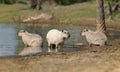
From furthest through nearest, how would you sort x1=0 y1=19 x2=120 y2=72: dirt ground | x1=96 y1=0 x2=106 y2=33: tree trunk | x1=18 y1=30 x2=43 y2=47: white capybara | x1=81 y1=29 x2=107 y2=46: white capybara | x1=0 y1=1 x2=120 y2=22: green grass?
x1=0 y1=1 x2=120 y2=22: green grass
x1=96 y1=0 x2=106 y2=33: tree trunk
x1=81 y1=29 x2=107 y2=46: white capybara
x1=18 y1=30 x2=43 y2=47: white capybara
x1=0 y1=19 x2=120 y2=72: dirt ground

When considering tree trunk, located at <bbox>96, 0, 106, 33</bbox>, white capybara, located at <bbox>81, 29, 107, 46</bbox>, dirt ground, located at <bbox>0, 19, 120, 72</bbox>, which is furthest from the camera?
tree trunk, located at <bbox>96, 0, 106, 33</bbox>

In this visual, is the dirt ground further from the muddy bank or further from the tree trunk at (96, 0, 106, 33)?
the tree trunk at (96, 0, 106, 33)

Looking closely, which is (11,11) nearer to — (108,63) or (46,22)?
(46,22)

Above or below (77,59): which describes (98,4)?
above

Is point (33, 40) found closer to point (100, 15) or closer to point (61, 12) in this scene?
point (100, 15)

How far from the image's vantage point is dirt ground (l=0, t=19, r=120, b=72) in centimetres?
1548

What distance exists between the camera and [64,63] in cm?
1652

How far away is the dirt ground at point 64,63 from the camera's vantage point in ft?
50.8

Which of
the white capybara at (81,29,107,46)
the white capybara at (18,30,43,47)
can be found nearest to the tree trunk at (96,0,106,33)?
the white capybara at (81,29,107,46)

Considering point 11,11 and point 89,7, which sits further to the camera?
point 11,11

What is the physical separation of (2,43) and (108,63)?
399 inches

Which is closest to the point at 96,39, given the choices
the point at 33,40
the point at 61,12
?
the point at 33,40

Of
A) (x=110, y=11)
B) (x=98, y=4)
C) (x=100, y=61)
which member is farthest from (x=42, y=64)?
(x=110, y=11)

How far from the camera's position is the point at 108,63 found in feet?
53.8
